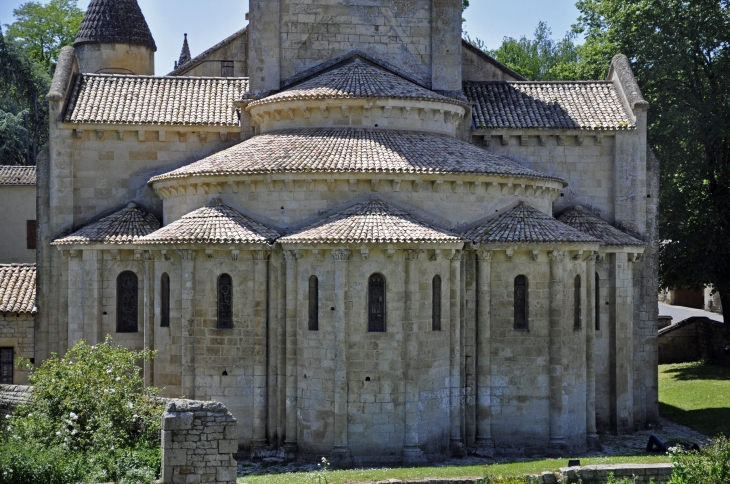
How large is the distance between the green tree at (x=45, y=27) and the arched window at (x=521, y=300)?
5710 centimetres

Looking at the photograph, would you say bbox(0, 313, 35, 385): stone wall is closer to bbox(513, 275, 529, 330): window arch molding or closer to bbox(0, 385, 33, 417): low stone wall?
bbox(0, 385, 33, 417): low stone wall

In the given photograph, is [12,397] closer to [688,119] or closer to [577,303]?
[577,303]

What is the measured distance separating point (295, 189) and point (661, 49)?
2396 centimetres

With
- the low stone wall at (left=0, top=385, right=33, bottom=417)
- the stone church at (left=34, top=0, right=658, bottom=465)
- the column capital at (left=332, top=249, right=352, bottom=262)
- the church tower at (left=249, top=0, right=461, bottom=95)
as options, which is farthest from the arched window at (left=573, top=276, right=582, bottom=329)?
the low stone wall at (left=0, top=385, right=33, bottom=417)

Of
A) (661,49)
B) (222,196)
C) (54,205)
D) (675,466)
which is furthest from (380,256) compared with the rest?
(661,49)

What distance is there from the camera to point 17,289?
36.4 m

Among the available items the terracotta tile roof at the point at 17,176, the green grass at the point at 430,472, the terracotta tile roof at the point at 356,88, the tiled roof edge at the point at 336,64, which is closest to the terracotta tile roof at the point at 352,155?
the terracotta tile roof at the point at 356,88

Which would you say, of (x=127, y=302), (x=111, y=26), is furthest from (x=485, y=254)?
(x=111, y=26)

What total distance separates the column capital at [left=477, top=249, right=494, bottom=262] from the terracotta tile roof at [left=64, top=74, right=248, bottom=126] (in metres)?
10.3

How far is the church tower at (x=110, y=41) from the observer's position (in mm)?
50000

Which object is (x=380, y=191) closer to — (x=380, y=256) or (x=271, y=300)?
(x=380, y=256)

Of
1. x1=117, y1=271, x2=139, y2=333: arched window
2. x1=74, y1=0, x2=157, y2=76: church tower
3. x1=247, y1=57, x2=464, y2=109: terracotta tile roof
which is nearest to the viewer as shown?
x1=247, y1=57, x2=464, y2=109: terracotta tile roof

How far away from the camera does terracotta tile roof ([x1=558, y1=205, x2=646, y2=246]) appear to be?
34.7 m

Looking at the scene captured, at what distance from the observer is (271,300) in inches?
1190
